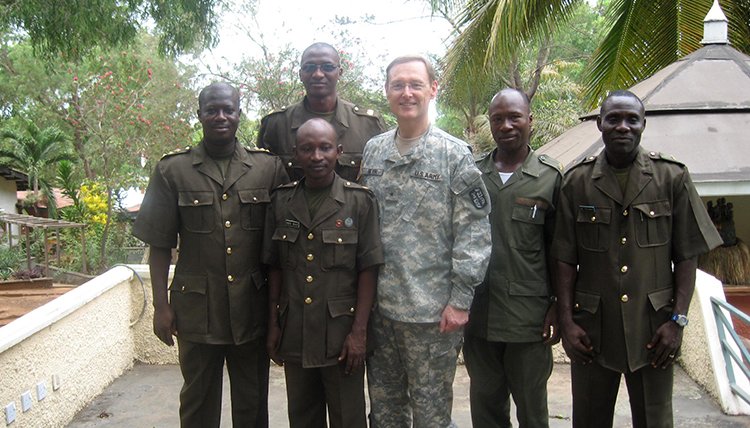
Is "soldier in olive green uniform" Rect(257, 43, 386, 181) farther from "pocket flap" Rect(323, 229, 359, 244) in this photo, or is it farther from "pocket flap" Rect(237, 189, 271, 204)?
"pocket flap" Rect(323, 229, 359, 244)

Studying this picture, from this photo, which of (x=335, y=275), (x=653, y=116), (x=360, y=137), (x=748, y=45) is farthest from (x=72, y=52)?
(x=748, y=45)

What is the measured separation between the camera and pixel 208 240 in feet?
9.66

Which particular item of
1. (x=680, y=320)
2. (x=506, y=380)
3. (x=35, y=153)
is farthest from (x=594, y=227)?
(x=35, y=153)

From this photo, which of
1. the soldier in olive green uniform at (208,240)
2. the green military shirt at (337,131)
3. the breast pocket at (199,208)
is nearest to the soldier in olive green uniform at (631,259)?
the green military shirt at (337,131)

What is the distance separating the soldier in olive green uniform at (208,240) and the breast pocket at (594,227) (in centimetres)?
159

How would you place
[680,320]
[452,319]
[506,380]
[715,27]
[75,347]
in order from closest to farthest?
1. [680,320]
2. [452,319]
3. [506,380]
4. [75,347]
5. [715,27]

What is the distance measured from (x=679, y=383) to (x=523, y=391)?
234 cm

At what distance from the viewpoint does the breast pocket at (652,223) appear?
2652 millimetres

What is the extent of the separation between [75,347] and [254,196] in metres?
2.15

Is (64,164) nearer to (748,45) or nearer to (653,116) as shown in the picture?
(653,116)

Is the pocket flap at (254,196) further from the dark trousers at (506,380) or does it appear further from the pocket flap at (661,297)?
the pocket flap at (661,297)

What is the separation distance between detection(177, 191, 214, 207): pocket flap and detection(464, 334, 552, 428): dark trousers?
154 centimetres

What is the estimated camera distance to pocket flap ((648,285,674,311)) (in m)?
2.64

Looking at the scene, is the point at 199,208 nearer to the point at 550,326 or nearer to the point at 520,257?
the point at 520,257
